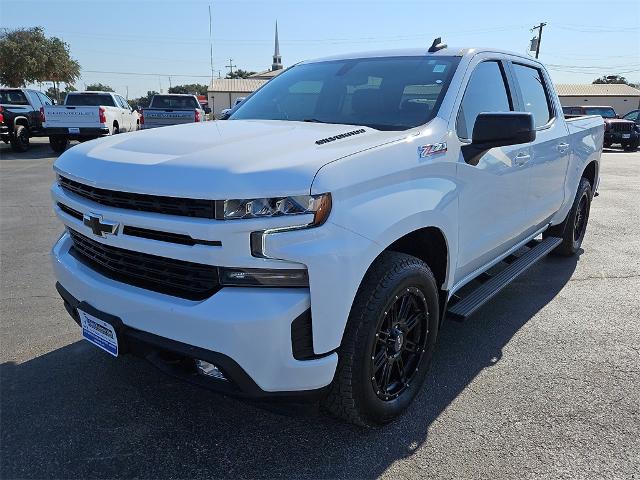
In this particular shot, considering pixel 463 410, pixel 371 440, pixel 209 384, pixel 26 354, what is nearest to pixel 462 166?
pixel 463 410

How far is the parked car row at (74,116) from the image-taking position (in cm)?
1512

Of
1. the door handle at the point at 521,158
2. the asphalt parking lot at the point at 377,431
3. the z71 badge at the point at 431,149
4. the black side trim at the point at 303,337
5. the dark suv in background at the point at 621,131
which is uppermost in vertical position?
the z71 badge at the point at 431,149

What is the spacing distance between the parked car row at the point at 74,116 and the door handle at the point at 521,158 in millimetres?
13219

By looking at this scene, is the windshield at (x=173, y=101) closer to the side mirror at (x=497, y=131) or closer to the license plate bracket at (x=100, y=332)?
the side mirror at (x=497, y=131)

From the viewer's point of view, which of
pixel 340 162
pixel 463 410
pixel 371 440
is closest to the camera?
pixel 340 162

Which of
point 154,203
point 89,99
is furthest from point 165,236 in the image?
point 89,99

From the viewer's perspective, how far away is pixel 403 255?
2.58 meters

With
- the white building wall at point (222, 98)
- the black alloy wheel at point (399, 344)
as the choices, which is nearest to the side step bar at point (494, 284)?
the black alloy wheel at point (399, 344)

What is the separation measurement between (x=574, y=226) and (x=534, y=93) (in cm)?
188

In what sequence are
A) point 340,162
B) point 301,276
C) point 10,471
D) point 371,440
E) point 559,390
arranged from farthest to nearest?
point 559,390 → point 371,440 → point 10,471 → point 340,162 → point 301,276

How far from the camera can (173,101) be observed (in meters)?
18.8

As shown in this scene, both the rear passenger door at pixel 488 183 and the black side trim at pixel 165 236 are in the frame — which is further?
the rear passenger door at pixel 488 183

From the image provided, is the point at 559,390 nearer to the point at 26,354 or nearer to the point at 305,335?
the point at 305,335

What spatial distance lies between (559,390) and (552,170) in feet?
6.71
